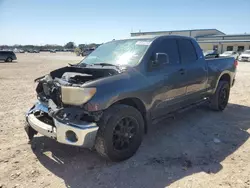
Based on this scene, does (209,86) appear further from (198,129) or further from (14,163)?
(14,163)

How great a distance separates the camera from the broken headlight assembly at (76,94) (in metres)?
2.97

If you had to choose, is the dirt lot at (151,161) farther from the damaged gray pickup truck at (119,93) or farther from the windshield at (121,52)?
the windshield at (121,52)

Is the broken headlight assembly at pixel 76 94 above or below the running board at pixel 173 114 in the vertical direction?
above

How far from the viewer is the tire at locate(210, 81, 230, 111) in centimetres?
581

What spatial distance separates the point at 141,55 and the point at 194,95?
182cm

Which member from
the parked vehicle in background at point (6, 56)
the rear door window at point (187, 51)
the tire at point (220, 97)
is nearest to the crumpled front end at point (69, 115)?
the rear door window at point (187, 51)

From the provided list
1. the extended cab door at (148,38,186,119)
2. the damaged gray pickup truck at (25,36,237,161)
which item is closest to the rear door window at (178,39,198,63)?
the damaged gray pickup truck at (25,36,237,161)

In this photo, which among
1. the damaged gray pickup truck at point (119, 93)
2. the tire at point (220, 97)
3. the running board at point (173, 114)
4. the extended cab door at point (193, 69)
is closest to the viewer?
the damaged gray pickup truck at point (119, 93)

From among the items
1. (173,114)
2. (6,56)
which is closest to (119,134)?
(173,114)

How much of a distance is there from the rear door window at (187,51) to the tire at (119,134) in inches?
72.1

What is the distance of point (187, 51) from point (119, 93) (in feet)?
7.61

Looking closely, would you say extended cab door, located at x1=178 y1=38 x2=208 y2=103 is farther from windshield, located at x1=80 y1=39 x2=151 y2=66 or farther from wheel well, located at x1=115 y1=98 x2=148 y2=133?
wheel well, located at x1=115 y1=98 x2=148 y2=133

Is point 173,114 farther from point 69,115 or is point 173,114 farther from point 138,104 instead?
point 69,115

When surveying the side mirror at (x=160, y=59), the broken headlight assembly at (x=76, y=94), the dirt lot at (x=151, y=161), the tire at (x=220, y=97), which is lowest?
the dirt lot at (x=151, y=161)
